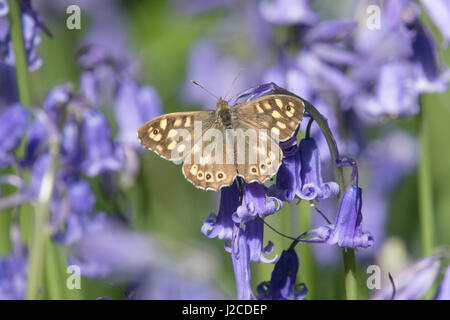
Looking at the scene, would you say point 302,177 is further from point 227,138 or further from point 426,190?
point 426,190

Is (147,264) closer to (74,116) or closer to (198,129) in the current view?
(198,129)

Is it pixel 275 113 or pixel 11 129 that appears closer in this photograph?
pixel 275 113

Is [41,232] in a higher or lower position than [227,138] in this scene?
lower

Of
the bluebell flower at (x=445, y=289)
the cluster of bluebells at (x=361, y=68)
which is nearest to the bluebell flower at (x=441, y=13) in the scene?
the cluster of bluebells at (x=361, y=68)

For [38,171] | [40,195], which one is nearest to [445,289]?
[40,195]

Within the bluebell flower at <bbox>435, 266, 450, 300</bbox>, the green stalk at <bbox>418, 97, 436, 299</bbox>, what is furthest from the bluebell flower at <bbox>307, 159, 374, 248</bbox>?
the green stalk at <bbox>418, 97, 436, 299</bbox>

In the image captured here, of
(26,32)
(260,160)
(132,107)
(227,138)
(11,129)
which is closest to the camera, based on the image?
(260,160)
